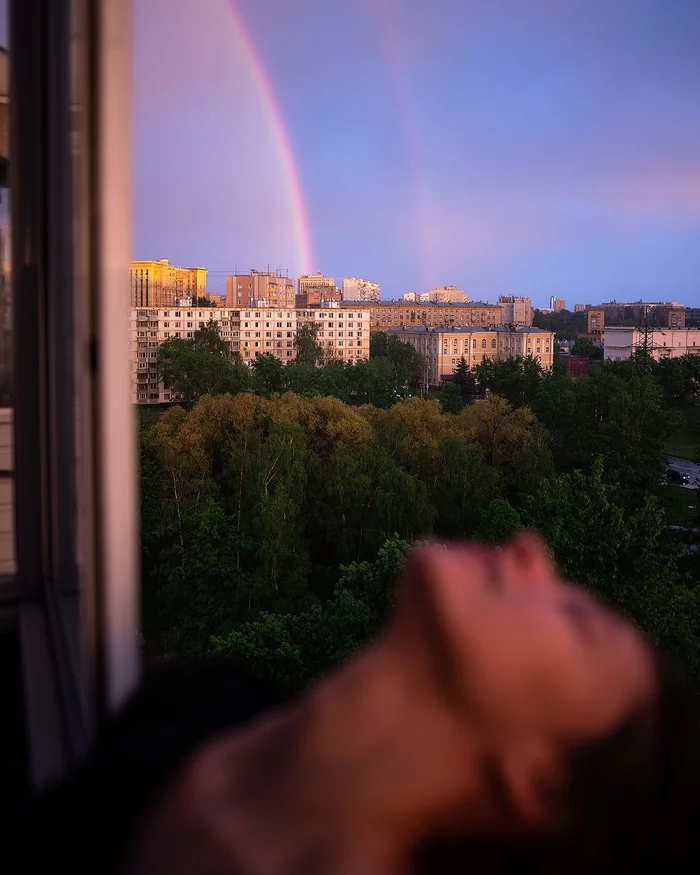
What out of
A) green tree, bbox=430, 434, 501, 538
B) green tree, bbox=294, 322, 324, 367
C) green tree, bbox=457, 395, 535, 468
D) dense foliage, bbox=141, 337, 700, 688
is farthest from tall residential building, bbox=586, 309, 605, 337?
green tree, bbox=430, 434, 501, 538

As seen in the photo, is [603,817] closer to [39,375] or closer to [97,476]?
[97,476]

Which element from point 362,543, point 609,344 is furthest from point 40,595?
point 609,344

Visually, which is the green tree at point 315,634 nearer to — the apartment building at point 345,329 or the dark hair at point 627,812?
the dark hair at point 627,812

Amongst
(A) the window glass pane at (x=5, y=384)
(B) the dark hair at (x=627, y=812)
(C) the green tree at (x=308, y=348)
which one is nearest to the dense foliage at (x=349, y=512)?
(A) the window glass pane at (x=5, y=384)

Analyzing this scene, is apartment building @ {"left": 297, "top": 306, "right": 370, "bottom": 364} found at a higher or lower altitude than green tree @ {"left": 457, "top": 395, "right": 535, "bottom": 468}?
higher

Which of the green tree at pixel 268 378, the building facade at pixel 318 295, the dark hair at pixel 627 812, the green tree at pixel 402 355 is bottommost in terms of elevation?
the green tree at pixel 268 378

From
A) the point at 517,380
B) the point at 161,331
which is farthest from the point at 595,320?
the point at 517,380

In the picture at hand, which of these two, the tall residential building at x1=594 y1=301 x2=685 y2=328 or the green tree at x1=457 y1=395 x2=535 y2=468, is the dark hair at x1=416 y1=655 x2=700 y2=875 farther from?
the tall residential building at x1=594 y1=301 x2=685 y2=328
